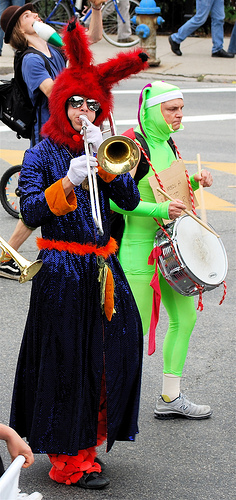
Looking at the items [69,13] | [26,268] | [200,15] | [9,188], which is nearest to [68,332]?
[26,268]

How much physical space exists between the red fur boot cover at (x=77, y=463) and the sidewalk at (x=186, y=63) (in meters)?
11.1

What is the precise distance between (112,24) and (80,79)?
14.2 metres

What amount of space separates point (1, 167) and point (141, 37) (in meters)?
6.83

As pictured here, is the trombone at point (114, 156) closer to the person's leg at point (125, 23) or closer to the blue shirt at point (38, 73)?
the blue shirt at point (38, 73)

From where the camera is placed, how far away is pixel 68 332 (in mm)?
3621

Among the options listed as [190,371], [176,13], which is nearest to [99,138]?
[190,371]

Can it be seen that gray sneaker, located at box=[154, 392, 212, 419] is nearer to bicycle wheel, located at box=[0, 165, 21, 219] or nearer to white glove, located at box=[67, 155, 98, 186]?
white glove, located at box=[67, 155, 98, 186]

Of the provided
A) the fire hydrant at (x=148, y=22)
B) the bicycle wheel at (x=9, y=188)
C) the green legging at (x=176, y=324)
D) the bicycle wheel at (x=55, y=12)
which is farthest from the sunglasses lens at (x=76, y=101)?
the bicycle wheel at (x=55, y=12)

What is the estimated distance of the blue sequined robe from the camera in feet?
11.9

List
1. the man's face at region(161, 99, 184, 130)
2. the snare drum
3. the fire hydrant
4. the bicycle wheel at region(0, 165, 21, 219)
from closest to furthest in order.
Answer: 1. the snare drum
2. the man's face at region(161, 99, 184, 130)
3. the bicycle wheel at region(0, 165, 21, 219)
4. the fire hydrant

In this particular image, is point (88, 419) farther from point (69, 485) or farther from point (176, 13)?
point (176, 13)

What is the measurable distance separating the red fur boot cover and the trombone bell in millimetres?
1012

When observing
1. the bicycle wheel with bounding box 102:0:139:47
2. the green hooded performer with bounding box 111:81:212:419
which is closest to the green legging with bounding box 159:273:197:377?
the green hooded performer with bounding box 111:81:212:419

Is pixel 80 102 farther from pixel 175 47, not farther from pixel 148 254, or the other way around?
pixel 175 47
